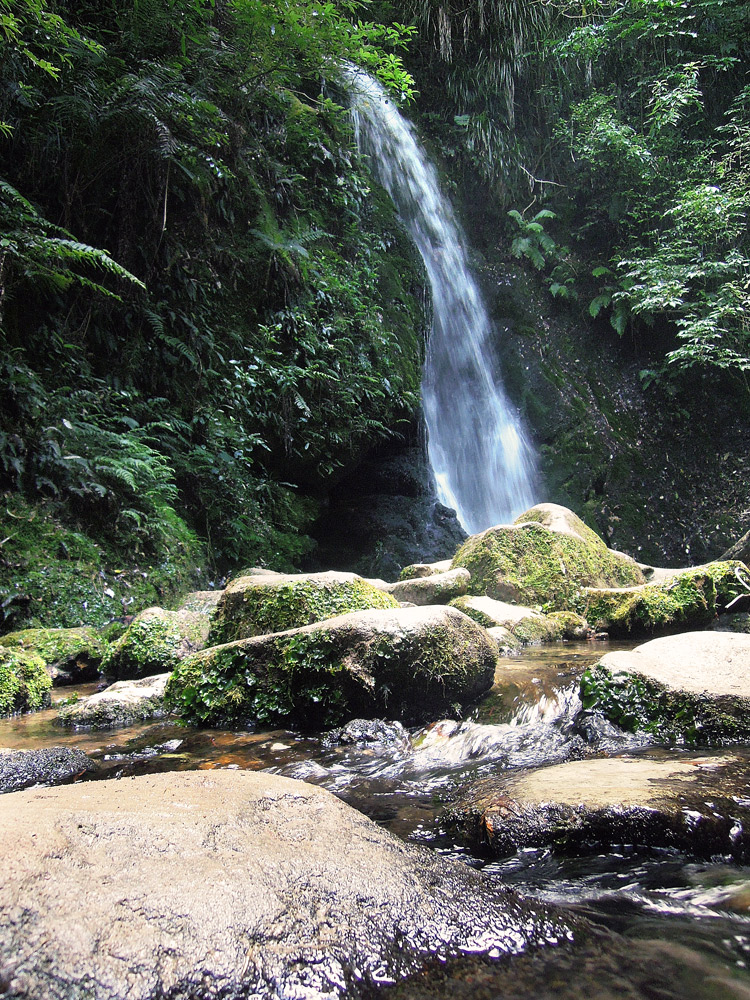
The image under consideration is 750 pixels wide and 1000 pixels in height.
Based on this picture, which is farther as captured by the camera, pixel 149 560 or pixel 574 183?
pixel 574 183

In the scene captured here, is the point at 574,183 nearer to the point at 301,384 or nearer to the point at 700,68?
the point at 700,68

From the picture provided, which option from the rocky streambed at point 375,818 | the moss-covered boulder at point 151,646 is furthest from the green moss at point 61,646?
the rocky streambed at point 375,818

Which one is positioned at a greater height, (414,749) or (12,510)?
(12,510)

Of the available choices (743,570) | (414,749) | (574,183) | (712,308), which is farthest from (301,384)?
(574,183)

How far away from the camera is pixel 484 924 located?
4.58 feet

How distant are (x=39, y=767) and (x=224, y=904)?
1.97m

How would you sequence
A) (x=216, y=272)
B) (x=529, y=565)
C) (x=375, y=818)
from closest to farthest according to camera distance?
1. (x=375, y=818)
2. (x=529, y=565)
3. (x=216, y=272)

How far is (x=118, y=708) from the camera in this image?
13.3ft

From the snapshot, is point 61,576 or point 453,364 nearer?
point 61,576

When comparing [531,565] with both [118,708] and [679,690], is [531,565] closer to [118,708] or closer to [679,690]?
[679,690]

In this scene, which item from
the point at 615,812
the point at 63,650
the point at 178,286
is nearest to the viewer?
the point at 615,812

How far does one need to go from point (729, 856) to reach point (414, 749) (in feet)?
5.41

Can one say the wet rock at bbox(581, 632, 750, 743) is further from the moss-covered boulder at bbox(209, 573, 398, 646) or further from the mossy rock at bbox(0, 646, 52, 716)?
the mossy rock at bbox(0, 646, 52, 716)

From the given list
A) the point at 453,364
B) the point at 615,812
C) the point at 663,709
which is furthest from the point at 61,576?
the point at 453,364
